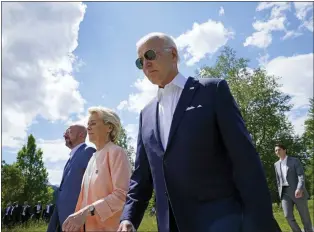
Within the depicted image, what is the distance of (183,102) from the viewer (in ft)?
7.91

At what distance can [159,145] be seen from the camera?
7.99 ft

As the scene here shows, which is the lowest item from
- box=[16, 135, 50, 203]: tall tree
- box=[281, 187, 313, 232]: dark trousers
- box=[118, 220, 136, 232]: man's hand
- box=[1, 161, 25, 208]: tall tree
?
box=[118, 220, 136, 232]: man's hand

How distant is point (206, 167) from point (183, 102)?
0.40m

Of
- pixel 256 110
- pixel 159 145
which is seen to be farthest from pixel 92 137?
pixel 256 110

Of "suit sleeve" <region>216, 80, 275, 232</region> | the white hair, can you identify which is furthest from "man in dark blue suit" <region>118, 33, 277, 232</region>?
the white hair

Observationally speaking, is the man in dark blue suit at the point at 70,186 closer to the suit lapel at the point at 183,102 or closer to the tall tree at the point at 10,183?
the suit lapel at the point at 183,102

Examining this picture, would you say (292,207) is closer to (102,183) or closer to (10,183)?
(102,183)

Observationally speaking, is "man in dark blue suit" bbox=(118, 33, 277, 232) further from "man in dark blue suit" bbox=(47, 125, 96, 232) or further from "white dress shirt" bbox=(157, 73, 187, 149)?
"man in dark blue suit" bbox=(47, 125, 96, 232)

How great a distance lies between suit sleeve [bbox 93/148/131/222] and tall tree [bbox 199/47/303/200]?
4039 cm

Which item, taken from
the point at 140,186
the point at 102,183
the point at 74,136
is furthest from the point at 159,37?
the point at 74,136

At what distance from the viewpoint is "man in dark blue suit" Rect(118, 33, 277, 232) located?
2109mm

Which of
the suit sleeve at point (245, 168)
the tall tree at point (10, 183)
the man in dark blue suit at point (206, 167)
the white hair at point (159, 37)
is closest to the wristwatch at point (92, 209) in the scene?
the man in dark blue suit at point (206, 167)

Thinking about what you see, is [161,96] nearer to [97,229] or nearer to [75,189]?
[97,229]

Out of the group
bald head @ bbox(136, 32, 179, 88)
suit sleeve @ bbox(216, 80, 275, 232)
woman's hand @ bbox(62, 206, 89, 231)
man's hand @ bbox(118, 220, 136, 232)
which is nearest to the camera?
suit sleeve @ bbox(216, 80, 275, 232)
